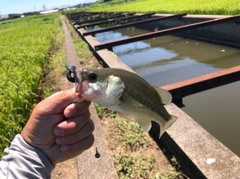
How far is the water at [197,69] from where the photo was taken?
15.5ft

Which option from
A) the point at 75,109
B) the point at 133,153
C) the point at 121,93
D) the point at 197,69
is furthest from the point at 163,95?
the point at 197,69

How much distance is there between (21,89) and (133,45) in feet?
31.1

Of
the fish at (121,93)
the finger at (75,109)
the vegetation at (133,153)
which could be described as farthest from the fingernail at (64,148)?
the vegetation at (133,153)

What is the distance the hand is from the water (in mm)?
3136

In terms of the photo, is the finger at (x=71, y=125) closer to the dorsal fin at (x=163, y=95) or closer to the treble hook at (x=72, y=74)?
the treble hook at (x=72, y=74)

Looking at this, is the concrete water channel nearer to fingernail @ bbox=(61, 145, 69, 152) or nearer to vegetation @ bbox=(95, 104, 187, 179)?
vegetation @ bbox=(95, 104, 187, 179)

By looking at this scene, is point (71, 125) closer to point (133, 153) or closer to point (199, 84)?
point (133, 153)

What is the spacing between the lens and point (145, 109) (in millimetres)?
1479

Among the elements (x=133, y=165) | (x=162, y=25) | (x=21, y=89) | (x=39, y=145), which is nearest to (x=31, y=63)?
(x=21, y=89)

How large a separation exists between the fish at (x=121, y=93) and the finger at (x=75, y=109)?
72 millimetres

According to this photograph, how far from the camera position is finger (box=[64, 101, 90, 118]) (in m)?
1.38

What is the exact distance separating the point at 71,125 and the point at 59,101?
0.15m

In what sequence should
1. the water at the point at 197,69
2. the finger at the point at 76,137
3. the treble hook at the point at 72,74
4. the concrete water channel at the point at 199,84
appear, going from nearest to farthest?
the treble hook at the point at 72,74 → the finger at the point at 76,137 → the concrete water channel at the point at 199,84 → the water at the point at 197,69

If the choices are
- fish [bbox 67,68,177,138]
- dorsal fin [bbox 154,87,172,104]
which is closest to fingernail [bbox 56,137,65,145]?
fish [bbox 67,68,177,138]
